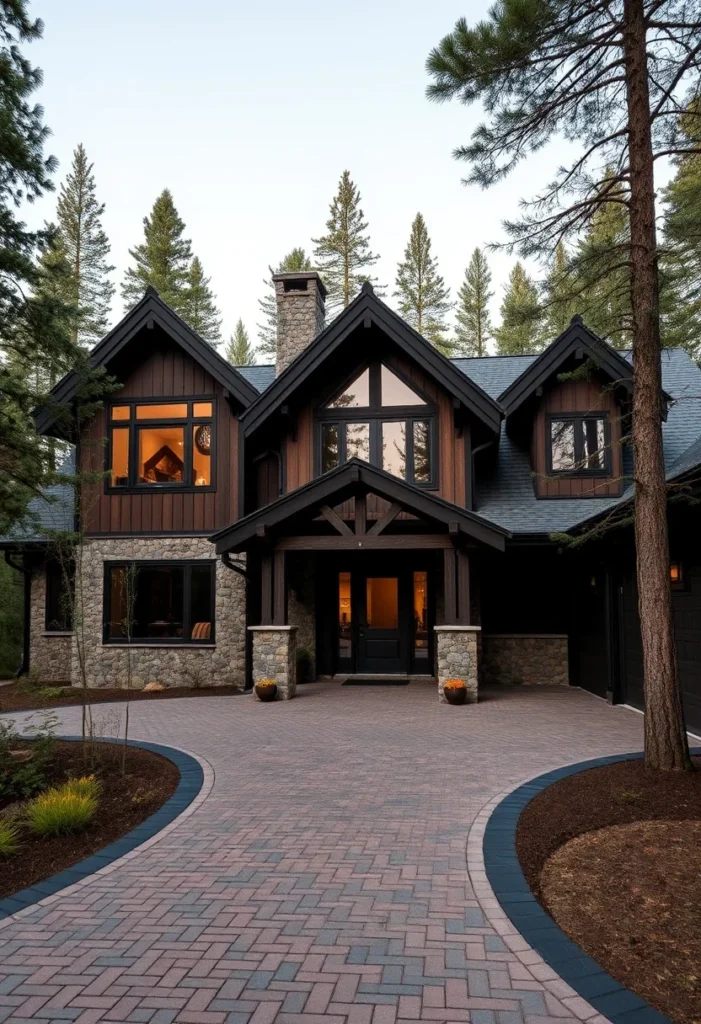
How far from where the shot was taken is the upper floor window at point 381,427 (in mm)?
13289

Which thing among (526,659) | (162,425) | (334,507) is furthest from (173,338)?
(526,659)

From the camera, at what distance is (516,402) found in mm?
13297

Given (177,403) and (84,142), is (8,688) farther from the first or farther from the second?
(84,142)

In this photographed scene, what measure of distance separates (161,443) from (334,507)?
13.4 ft

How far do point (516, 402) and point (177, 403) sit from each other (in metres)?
6.79

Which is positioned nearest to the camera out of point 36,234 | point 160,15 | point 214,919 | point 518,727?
point 214,919

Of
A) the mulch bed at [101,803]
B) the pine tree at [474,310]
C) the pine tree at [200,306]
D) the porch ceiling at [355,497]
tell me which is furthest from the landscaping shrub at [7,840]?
the pine tree at [474,310]

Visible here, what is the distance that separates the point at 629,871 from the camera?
14.1 feet

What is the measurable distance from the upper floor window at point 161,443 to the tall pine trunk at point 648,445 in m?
8.96

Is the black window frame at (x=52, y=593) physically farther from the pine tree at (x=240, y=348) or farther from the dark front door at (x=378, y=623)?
the pine tree at (x=240, y=348)

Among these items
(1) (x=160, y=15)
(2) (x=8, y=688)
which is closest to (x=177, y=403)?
(2) (x=8, y=688)

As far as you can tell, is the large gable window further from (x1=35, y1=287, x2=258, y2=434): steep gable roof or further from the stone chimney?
the stone chimney

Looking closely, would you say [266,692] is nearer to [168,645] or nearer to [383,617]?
[168,645]

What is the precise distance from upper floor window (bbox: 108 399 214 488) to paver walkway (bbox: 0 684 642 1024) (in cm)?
759
